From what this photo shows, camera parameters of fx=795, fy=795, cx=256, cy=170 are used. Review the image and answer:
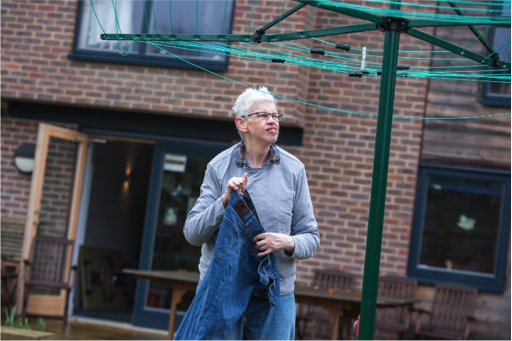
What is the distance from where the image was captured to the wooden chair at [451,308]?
343 inches

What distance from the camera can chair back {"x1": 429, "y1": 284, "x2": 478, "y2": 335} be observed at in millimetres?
8727

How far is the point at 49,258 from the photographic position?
9594mm

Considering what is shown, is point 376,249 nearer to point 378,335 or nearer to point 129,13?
point 378,335

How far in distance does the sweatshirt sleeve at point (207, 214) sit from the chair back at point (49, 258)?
247 inches

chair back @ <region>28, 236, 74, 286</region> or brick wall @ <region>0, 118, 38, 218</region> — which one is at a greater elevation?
brick wall @ <region>0, 118, 38, 218</region>

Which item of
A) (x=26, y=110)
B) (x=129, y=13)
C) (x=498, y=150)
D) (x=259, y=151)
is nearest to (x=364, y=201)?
(x=498, y=150)

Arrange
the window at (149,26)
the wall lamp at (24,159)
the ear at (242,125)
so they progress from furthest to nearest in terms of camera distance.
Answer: the wall lamp at (24,159)
the window at (149,26)
the ear at (242,125)

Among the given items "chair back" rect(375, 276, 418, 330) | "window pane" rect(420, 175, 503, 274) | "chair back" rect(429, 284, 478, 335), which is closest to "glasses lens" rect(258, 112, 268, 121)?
"chair back" rect(375, 276, 418, 330)

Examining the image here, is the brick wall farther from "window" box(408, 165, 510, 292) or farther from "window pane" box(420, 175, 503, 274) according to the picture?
"window pane" box(420, 175, 503, 274)

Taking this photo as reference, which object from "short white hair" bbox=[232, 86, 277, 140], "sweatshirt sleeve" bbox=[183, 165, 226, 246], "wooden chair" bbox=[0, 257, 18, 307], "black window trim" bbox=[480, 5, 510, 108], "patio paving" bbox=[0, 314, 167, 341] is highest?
"black window trim" bbox=[480, 5, 510, 108]

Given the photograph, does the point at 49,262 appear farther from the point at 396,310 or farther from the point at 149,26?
the point at 396,310

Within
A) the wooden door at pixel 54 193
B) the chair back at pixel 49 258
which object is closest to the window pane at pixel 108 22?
the wooden door at pixel 54 193

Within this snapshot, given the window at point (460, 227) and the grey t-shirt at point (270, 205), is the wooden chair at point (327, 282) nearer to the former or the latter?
the window at point (460, 227)

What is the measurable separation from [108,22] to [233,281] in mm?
6840
